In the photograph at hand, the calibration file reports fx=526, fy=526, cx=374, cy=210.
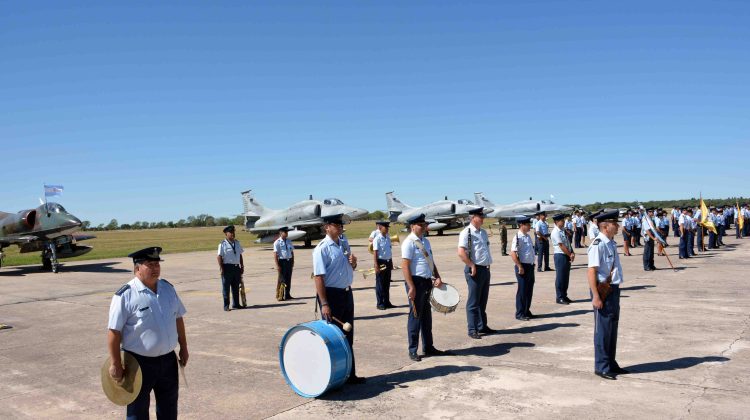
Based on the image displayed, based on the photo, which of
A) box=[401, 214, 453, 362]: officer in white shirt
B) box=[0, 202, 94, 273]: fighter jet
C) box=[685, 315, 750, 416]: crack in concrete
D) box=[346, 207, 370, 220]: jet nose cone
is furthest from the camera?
box=[346, 207, 370, 220]: jet nose cone

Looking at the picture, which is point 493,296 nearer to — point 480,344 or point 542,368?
point 480,344

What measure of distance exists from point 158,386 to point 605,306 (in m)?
5.21

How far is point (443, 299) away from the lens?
8375mm

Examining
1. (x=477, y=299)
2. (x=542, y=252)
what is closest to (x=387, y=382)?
(x=477, y=299)

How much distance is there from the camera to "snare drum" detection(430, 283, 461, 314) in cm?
823

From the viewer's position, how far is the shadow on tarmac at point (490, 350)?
793 centimetres

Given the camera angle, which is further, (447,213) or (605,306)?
(447,213)

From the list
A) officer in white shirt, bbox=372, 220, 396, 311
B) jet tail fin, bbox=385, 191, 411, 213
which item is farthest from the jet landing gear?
jet tail fin, bbox=385, 191, 411, 213

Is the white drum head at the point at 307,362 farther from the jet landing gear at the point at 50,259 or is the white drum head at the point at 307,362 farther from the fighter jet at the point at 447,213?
the fighter jet at the point at 447,213

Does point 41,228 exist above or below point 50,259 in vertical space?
above

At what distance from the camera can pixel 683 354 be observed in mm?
7477

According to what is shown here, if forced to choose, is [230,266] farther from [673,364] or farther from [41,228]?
[41,228]

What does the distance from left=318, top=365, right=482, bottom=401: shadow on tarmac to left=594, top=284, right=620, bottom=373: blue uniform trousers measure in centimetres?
156

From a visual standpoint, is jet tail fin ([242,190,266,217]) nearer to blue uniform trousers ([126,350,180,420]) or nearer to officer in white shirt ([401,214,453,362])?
officer in white shirt ([401,214,453,362])
